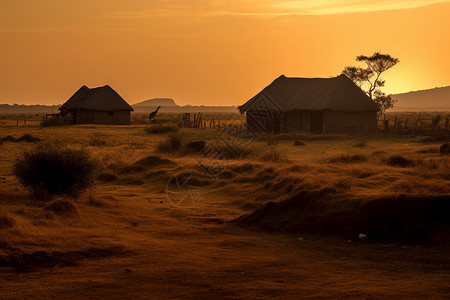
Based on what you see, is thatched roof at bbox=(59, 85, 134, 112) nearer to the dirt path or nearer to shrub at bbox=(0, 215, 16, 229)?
the dirt path

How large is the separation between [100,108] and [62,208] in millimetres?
40562

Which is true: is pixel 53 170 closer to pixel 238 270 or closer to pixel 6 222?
pixel 6 222

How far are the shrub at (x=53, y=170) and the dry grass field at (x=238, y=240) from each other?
36 centimetres

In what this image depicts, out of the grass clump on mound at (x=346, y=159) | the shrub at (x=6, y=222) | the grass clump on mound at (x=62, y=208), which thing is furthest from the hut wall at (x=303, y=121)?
the shrub at (x=6, y=222)

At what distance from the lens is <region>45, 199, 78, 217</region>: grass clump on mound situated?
34.7 feet

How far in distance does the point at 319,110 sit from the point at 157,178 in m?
19.9

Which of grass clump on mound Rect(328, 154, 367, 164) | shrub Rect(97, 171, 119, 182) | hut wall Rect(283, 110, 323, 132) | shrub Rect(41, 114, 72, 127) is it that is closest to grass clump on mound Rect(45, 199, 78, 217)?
shrub Rect(97, 171, 119, 182)

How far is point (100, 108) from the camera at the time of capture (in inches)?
1971

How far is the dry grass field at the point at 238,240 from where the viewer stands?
260 inches

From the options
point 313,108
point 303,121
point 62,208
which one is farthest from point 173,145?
point 303,121

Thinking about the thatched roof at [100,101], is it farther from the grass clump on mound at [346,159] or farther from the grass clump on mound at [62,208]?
the grass clump on mound at [62,208]

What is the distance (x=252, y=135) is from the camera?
3612 cm

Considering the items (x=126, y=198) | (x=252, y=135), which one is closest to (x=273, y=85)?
(x=252, y=135)

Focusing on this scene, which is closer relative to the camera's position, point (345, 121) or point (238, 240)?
point (238, 240)
